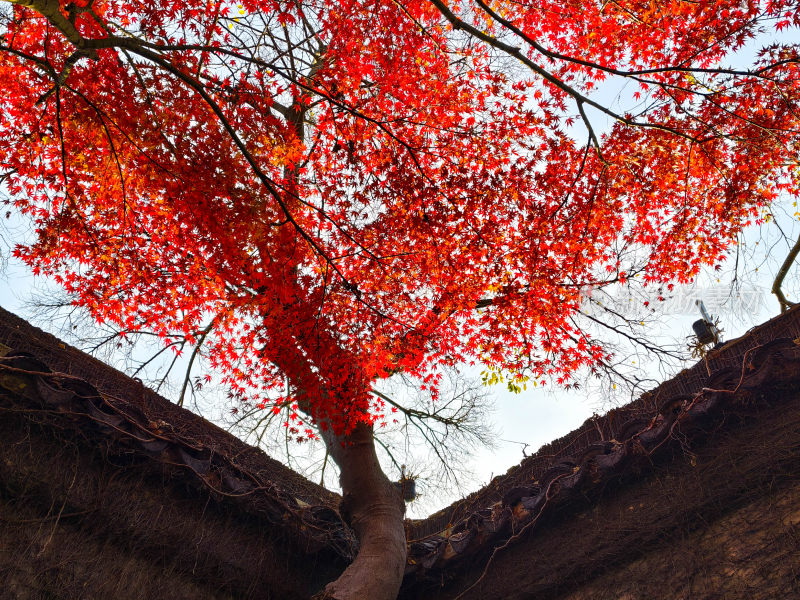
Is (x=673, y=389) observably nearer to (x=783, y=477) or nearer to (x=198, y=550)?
(x=783, y=477)

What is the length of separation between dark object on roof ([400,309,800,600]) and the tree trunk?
2.54 feet

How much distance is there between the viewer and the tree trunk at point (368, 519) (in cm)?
678

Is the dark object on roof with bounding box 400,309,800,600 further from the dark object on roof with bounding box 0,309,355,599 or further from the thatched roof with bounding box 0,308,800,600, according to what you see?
the dark object on roof with bounding box 0,309,355,599

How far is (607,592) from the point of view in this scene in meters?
6.12

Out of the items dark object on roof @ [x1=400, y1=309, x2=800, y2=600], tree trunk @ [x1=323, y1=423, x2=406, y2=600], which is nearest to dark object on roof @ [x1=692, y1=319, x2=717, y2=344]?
dark object on roof @ [x1=400, y1=309, x2=800, y2=600]

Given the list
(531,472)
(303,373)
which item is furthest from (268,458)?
(531,472)

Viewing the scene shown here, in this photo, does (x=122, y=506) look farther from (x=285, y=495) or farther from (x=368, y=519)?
(x=368, y=519)

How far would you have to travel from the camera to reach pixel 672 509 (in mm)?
5953

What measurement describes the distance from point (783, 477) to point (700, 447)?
2.66ft

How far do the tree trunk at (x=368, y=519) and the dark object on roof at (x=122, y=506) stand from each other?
694 millimetres

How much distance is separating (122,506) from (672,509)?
603 cm

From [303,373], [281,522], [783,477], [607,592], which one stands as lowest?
[607,592]

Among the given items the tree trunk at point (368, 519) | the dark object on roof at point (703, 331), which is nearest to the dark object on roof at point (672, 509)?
the tree trunk at point (368, 519)

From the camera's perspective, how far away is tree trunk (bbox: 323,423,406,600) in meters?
6.78
